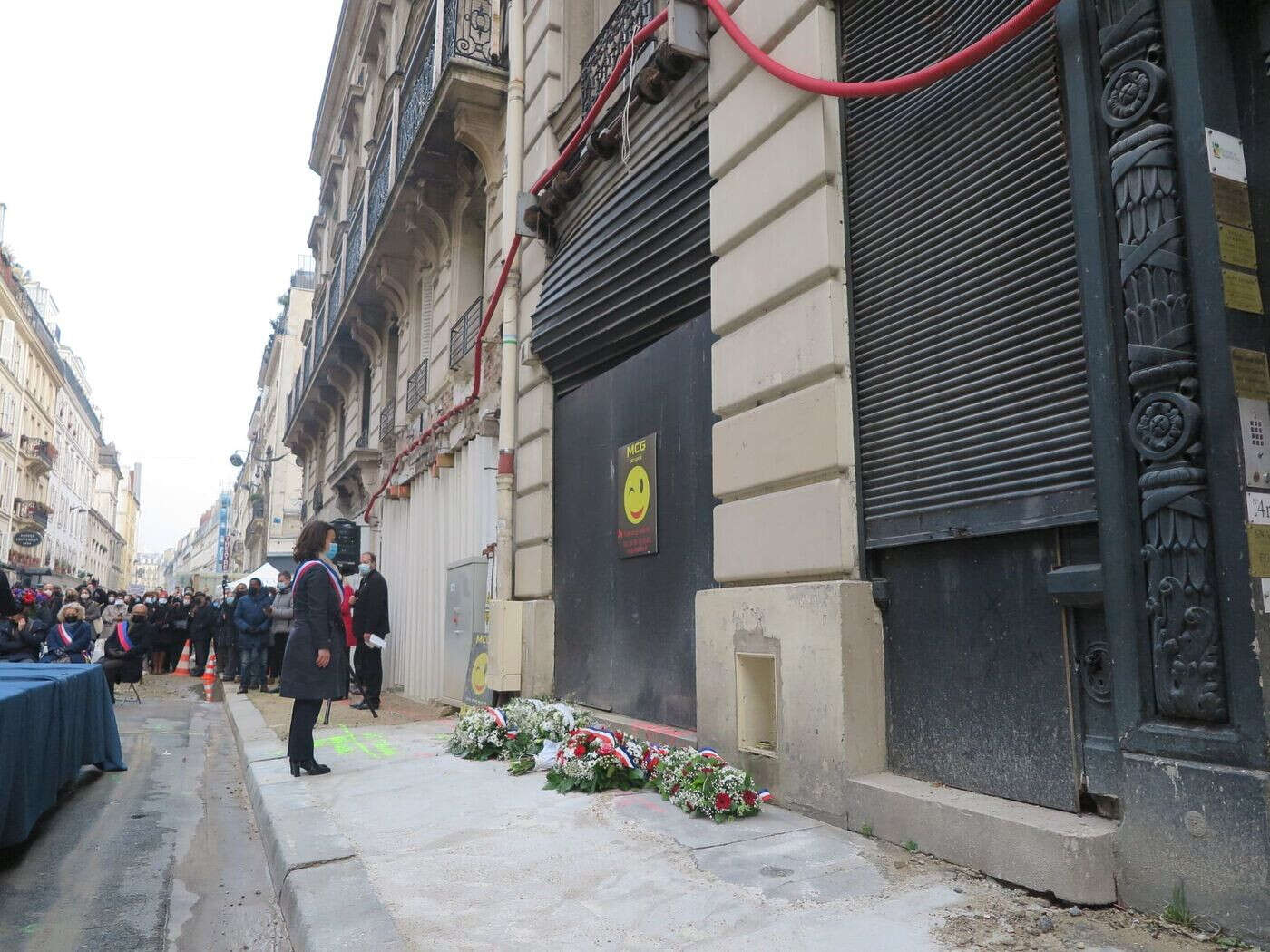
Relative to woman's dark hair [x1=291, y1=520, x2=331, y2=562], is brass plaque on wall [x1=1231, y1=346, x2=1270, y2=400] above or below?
above

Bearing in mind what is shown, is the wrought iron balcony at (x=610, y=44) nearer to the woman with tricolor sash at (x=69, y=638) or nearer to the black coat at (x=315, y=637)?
the black coat at (x=315, y=637)

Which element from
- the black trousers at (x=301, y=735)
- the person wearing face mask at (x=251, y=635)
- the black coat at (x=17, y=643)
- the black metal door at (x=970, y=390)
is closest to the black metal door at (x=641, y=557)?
the black metal door at (x=970, y=390)

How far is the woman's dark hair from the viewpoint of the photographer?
22.4 feet

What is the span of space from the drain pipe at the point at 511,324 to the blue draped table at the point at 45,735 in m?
3.49

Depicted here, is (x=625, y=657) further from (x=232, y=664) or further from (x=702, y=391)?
(x=232, y=664)

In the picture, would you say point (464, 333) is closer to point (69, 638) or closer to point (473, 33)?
point (473, 33)

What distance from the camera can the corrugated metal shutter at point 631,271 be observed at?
6.51m

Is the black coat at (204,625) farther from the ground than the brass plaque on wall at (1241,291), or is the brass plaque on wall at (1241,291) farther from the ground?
the brass plaque on wall at (1241,291)

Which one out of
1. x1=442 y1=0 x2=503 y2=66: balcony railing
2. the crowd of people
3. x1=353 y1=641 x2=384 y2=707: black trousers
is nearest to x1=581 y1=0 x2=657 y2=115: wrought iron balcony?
x1=442 y1=0 x2=503 y2=66: balcony railing

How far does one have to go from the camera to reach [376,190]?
15.3m

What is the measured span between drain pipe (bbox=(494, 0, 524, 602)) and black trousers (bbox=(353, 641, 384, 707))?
8.25 ft

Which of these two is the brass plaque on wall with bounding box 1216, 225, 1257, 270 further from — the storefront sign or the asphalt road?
the storefront sign

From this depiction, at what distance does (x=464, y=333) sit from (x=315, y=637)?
5861 millimetres

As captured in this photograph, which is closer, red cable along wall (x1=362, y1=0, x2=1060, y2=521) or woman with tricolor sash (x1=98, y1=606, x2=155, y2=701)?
red cable along wall (x1=362, y1=0, x2=1060, y2=521)
